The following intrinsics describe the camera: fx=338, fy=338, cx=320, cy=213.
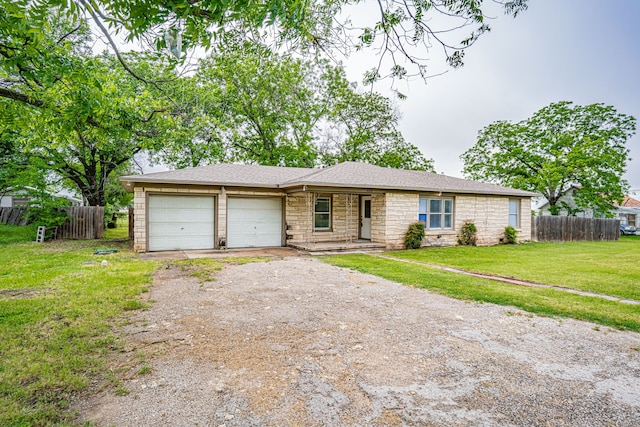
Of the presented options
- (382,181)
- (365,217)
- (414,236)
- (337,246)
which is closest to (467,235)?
(414,236)

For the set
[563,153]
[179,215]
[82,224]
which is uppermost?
[563,153]

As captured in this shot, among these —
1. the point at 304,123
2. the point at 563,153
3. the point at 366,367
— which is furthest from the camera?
the point at 563,153

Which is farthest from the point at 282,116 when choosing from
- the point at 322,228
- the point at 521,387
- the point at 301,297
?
the point at 521,387

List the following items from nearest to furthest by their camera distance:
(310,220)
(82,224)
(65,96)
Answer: (65,96)
(310,220)
(82,224)

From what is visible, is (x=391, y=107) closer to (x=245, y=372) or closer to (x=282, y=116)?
(x=282, y=116)

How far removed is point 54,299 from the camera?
5.33m

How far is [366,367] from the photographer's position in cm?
325

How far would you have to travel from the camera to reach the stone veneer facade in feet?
39.1

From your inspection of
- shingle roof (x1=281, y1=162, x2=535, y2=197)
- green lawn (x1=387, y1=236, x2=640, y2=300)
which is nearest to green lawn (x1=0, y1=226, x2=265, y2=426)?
shingle roof (x1=281, y1=162, x2=535, y2=197)

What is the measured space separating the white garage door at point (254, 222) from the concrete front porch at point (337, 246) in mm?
894

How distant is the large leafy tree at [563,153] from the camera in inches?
941

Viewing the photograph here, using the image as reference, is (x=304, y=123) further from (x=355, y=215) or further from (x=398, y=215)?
(x=398, y=215)

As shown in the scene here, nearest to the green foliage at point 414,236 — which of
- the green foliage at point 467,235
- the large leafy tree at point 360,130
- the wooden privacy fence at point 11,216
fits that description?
the green foliage at point 467,235

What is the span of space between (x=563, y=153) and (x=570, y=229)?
8071mm
